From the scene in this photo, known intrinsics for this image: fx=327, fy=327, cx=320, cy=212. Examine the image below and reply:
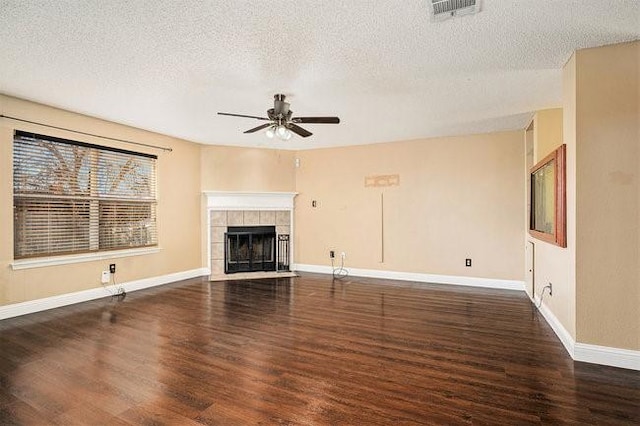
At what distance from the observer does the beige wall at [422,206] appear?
507 centimetres

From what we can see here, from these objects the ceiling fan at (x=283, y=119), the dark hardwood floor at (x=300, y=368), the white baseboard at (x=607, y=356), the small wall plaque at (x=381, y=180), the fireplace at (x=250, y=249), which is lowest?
the dark hardwood floor at (x=300, y=368)

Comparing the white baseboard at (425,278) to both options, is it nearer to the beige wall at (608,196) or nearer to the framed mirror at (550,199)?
the framed mirror at (550,199)

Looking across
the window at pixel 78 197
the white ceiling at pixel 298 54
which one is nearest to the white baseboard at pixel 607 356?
the white ceiling at pixel 298 54

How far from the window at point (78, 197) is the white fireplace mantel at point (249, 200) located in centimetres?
110

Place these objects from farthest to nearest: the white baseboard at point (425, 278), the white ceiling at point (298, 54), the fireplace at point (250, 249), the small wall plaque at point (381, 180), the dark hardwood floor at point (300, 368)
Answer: the fireplace at point (250, 249), the small wall plaque at point (381, 180), the white baseboard at point (425, 278), the white ceiling at point (298, 54), the dark hardwood floor at point (300, 368)

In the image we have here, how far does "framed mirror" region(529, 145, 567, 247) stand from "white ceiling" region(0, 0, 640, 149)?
0.81 meters

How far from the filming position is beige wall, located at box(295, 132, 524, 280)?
16.6 ft

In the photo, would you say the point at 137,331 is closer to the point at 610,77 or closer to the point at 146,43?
the point at 146,43

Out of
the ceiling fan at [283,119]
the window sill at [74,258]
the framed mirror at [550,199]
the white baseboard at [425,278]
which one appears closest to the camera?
the framed mirror at [550,199]

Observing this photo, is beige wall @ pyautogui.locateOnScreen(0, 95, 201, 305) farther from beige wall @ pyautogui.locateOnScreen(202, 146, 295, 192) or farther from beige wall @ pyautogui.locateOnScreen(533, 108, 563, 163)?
beige wall @ pyautogui.locateOnScreen(533, 108, 563, 163)

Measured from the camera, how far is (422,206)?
18.4ft

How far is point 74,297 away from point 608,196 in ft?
19.1

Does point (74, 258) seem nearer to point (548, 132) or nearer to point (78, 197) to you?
point (78, 197)

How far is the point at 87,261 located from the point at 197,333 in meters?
2.29
